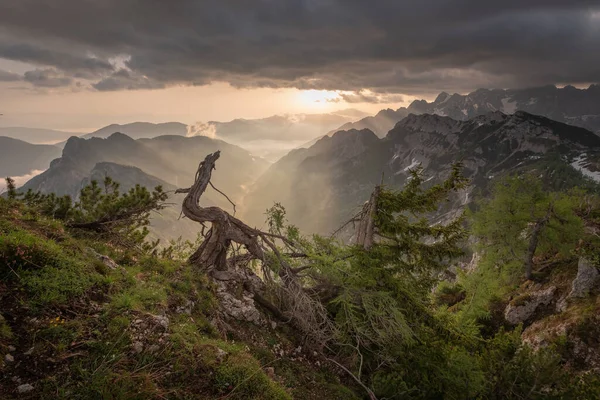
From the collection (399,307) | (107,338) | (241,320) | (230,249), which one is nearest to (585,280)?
(399,307)

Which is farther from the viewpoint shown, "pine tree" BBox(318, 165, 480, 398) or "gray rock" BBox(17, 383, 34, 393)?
"pine tree" BBox(318, 165, 480, 398)

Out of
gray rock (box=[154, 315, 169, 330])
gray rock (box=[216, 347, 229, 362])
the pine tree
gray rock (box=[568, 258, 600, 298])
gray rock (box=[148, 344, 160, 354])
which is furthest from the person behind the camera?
gray rock (box=[568, 258, 600, 298])

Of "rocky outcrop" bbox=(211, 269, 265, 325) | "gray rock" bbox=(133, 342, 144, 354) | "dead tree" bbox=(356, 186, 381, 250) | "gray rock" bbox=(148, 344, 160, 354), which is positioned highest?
"dead tree" bbox=(356, 186, 381, 250)

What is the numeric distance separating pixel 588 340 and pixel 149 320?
26.5 m

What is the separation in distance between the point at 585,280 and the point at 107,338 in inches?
1245

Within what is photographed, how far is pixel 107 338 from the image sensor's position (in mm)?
7473

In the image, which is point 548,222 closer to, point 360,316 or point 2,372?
point 360,316

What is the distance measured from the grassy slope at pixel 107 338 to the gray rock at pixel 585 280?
24148 millimetres

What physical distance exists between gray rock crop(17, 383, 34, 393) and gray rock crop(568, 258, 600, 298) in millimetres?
32576

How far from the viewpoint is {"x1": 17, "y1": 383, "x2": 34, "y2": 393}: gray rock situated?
577 cm

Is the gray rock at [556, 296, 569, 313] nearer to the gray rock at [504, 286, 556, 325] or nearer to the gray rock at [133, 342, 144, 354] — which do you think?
A: the gray rock at [504, 286, 556, 325]

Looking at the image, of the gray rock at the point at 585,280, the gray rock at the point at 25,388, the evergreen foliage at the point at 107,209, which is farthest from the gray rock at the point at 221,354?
the gray rock at the point at 585,280

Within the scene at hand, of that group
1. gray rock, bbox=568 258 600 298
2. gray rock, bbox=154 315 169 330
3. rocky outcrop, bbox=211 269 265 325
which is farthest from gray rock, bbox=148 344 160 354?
gray rock, bbox=568 258 600 298

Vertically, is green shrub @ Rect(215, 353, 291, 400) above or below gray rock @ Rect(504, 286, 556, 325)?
above
